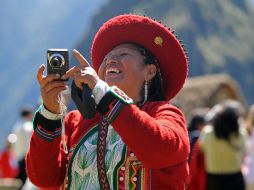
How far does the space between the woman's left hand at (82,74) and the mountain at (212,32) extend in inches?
4264

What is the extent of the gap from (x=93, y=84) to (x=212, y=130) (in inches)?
244

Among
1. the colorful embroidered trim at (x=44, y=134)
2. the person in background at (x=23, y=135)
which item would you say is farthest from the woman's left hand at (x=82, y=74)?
the person in background at (x=23, y=135)

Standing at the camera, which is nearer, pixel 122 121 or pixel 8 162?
pixel 122 121

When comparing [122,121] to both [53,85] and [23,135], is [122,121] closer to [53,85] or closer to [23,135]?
[53,85]

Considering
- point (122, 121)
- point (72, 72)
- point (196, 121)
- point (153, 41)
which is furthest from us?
point (196, 121)

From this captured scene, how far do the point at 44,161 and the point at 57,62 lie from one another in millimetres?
427

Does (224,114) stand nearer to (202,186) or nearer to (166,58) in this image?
(202,186)

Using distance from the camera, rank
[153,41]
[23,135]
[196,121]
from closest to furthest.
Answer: [153,41] < [196,121] < [23,135]

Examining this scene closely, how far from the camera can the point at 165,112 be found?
11.0ft

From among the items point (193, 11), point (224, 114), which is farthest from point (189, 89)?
point (193, 11)

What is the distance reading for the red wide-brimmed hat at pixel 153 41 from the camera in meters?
3.61

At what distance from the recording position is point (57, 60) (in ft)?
10.8

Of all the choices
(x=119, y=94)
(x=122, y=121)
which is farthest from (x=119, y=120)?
(x=119, y=94)

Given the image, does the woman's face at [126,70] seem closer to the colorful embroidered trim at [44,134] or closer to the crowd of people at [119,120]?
the crowd of people at [119,120]
